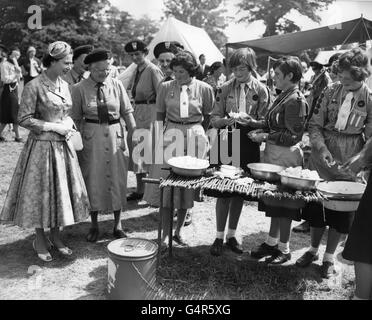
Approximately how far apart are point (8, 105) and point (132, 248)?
23.9 feet

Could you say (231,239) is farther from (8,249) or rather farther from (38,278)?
(8,249)

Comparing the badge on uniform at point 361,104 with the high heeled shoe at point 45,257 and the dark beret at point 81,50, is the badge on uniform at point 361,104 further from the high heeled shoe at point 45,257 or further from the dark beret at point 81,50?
the high heeled shoe at point 45,257

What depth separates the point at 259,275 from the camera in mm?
3621

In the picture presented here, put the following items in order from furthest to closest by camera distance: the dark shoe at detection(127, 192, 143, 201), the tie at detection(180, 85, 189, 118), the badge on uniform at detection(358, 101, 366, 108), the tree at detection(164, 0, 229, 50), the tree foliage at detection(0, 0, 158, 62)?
the tree at detection(164, 0, 229, 50) → the tree foliage at detection(0, 0, 158, 62) → the dark shoe at detection(127, 192, 143, 201) → the tie at detection(180, 85, 189, 118) → the badge on uniform at detection(358, 101, 366, 108)

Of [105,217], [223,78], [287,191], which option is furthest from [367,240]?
[223,78]

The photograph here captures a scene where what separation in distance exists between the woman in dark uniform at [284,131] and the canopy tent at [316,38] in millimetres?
A: 6397

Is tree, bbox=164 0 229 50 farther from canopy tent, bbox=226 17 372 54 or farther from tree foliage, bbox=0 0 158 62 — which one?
canopy tent, bbox=226 17 372 54

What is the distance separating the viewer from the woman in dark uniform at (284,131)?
11.8 feet

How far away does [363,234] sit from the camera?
2.68m

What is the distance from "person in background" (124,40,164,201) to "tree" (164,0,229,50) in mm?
51354

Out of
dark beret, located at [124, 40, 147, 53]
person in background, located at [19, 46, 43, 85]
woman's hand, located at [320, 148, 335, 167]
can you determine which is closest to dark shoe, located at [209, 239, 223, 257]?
woman's hand, located at [320, 148, 335, 167]

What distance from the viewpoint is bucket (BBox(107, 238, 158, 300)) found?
296 centimetres

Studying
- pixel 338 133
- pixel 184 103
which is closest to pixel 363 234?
pixel 338 133

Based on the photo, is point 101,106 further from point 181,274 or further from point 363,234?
point 363,234
